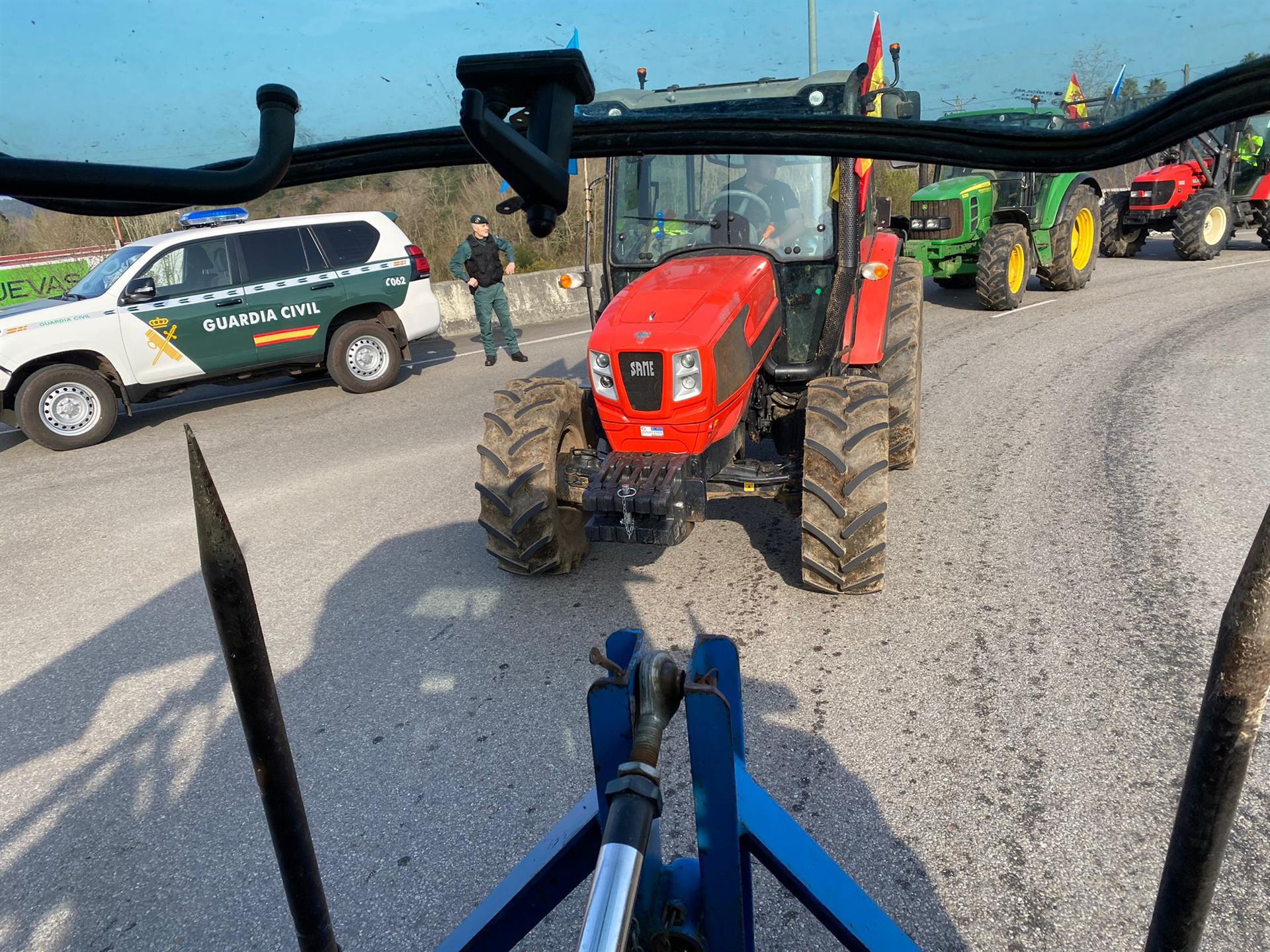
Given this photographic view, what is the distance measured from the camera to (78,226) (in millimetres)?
16062

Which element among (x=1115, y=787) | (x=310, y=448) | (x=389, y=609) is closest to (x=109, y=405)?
(x=310, y=448)

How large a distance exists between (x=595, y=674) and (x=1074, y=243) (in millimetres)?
12057

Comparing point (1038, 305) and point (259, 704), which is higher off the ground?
point (259, 704)

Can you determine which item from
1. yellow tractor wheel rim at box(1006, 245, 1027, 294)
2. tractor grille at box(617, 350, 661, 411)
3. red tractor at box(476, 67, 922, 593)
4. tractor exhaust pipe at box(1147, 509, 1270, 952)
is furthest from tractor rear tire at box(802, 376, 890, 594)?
yellow tractor wheel rim at box(1006, 245, 1027, 294)

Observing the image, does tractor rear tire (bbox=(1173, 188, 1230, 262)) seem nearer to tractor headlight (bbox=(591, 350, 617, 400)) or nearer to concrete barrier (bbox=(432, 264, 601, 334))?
concrete barrier (bbox=(432, 264, 601, 334))

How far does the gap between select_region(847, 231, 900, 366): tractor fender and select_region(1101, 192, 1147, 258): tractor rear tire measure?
37.5 feet

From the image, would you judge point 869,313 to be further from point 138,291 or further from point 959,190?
point 959,190

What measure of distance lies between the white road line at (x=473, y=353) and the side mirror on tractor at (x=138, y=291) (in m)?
3.19

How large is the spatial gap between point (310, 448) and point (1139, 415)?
6.88 metres

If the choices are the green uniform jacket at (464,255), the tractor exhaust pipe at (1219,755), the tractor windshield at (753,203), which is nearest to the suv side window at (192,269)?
the green uniform jacket at (464,255)

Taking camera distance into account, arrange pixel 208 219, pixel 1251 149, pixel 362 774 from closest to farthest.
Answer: pixel 362 774 → pixel 208 219 → pixel 1251 149

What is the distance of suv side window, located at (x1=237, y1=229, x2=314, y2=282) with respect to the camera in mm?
9516

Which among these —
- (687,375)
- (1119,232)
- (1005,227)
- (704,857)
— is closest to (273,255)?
(687,375)

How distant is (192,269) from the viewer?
927 cm
